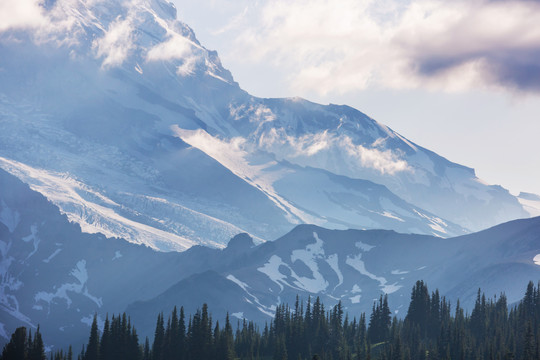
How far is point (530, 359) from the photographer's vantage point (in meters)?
199

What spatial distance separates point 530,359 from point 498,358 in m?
5.86

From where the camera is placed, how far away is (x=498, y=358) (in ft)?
656
